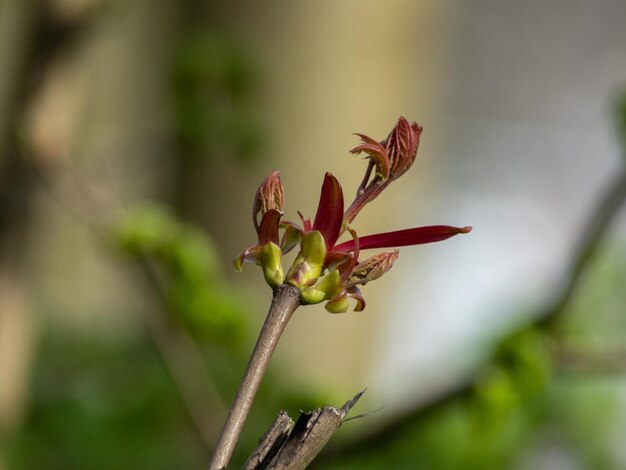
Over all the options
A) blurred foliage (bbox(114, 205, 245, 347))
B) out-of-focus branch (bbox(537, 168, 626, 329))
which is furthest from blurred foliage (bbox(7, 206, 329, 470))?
out-of-focus branch (bbox(537, 168, 626, 329))

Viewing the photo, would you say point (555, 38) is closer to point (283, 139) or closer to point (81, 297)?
point (81, 297)

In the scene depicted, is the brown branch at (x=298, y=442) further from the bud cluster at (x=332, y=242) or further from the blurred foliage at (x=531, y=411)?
the blurred foliage at (x=531, y=411)

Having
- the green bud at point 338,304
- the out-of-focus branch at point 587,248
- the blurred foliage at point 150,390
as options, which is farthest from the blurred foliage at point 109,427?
the green bud at point 338,304

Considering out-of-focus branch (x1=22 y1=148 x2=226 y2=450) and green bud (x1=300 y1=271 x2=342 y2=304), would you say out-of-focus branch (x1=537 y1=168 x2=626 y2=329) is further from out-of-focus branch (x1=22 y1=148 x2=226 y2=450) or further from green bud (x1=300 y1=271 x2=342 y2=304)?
green bud (x1=300 y1=271 x2=342 y2=304)

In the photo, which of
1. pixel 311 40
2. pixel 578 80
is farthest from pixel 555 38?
pixel 311 40

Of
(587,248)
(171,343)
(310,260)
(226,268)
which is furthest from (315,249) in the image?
(226,268)

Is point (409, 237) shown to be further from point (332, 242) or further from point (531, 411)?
point (531, 411)
